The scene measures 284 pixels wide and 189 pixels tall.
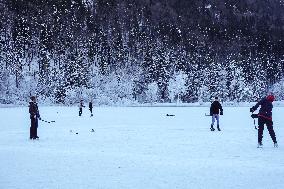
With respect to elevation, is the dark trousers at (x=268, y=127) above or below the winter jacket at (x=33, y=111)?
below

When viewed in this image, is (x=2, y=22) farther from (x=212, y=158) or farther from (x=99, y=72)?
(x=212, y=158)

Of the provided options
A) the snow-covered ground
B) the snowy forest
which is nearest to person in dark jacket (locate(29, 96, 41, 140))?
the snow-covered ground

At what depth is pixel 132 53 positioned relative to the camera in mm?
117938

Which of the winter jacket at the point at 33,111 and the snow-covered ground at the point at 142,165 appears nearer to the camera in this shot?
the snow-covered ground at the point at 142,165

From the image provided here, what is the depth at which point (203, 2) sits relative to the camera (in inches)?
6929

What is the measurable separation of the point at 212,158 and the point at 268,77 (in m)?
121

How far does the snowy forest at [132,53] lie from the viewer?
96.2 m

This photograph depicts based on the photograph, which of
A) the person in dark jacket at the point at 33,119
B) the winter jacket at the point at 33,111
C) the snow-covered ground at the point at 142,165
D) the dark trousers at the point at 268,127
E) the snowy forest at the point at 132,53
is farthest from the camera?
the snowy forest at the point at 132,53

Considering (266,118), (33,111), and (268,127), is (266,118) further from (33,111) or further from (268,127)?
(33,111)

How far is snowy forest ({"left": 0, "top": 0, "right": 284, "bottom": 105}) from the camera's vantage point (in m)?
96.2

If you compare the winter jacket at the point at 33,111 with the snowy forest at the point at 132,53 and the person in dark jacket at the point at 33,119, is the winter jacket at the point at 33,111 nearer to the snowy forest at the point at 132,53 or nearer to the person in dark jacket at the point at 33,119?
the person in dark jacket at the point at 33,119

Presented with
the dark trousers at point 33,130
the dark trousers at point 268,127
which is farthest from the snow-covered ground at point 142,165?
the dark trousers at point 33,130

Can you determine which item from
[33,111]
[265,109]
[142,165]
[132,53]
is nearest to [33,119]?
[33,111]

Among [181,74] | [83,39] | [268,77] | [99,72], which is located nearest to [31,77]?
[99,72]
